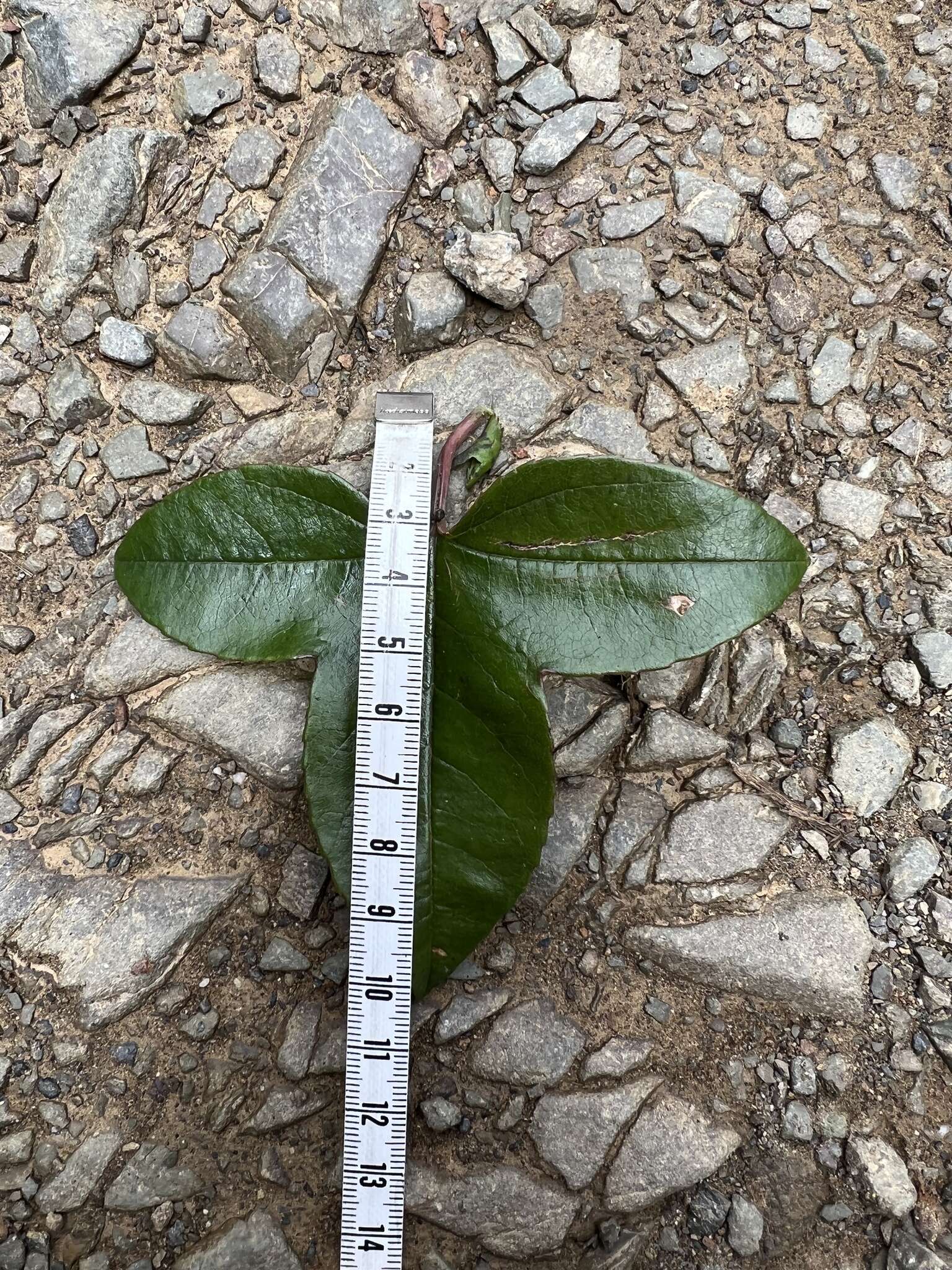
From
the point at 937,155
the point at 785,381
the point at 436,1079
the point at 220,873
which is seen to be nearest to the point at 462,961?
the point at 436,1079

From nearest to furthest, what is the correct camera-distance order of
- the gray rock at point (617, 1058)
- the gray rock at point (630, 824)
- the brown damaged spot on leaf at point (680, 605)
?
the brown damaged spot on leaf at point (680, 605)
the gray rock at point (617, 1058)
the gray rock at point (630, 824)

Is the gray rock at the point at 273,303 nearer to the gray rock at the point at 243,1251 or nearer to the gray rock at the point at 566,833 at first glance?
the gray rock at the point at 566,833

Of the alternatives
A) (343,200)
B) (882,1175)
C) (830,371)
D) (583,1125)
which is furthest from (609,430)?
(882,1175)

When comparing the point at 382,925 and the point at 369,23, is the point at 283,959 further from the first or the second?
the point at 369,23

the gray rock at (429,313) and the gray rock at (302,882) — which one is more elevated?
the gray rock at (429,313)

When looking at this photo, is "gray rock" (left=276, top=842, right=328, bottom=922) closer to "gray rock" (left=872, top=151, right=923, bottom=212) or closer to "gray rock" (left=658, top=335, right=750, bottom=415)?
"gray rock" (left=658, top=335, right=750, bottom=415)

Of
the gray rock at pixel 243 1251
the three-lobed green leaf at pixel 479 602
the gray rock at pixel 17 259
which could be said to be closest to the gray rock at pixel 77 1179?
the gray rock at pixel 243 1251

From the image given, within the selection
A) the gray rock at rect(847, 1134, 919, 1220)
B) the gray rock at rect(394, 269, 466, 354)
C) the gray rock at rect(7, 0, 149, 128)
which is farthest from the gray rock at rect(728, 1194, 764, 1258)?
the gray rock at rect(7, 0, 149, 128)

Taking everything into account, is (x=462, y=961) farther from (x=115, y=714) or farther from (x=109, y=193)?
(x=109, y=193)
